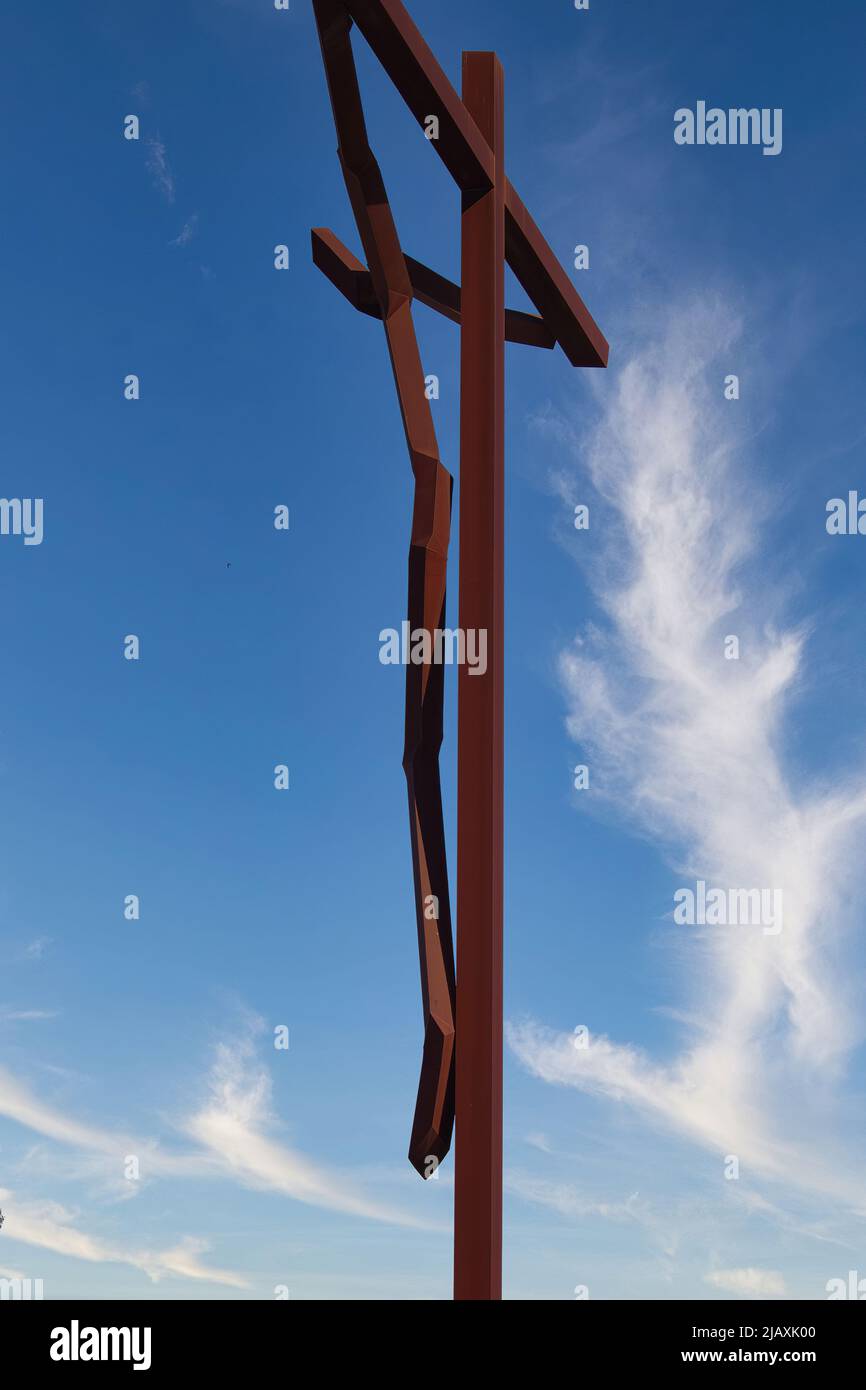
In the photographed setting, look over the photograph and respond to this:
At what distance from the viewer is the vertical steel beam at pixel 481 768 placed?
13.7 ft

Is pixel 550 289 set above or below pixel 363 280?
above

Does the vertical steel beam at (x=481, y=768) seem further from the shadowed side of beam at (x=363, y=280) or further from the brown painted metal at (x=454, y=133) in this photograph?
the shadowed side of beam at (x=363, y=280)

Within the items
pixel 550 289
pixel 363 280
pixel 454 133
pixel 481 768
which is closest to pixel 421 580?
pixel 481 768

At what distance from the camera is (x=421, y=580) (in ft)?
14.7

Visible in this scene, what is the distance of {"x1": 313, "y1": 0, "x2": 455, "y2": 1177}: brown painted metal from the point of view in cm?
423

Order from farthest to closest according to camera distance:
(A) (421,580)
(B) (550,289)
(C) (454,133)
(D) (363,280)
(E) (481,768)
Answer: (B) (550,289) < (D) (363,280) < (C) (454,133) < (A) (421,580) < (E) (481,768)

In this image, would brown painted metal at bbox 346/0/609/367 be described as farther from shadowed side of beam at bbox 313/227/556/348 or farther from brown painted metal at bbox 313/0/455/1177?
shadowed side of beam at bbox 313/227/556/348

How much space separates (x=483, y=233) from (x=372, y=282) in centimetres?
41

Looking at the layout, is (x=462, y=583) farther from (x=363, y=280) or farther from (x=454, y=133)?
(x=454, y=133)

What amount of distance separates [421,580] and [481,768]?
624 mm

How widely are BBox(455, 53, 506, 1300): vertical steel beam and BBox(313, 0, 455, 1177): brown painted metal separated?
0.08 meters

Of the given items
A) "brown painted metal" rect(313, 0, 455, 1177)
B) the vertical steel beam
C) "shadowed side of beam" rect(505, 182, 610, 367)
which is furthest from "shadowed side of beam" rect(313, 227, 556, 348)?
the vertical steel beam
